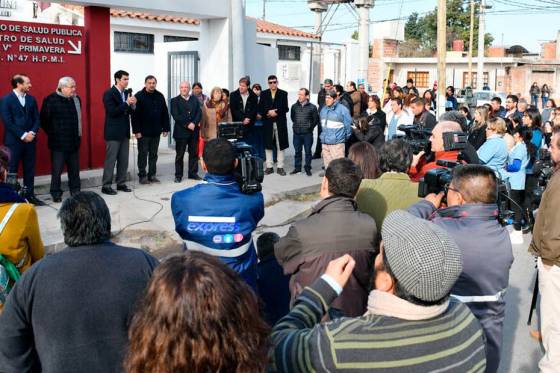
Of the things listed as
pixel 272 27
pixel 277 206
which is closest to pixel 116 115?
pixel 277 206

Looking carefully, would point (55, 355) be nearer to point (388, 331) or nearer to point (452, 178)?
point (388, 331)

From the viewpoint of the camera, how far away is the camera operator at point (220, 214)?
3697 millimetres

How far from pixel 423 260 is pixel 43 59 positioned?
8989mm

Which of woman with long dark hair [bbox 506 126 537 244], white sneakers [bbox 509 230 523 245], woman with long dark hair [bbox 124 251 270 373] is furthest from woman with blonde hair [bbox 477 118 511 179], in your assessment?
woman with long dark hair [bbox 124 251 270 373]

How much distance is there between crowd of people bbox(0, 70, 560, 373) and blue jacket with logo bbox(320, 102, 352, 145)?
5.02 m

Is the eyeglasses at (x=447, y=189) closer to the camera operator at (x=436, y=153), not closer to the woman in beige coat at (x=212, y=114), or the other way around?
the camera operator at (x=436, y=153)

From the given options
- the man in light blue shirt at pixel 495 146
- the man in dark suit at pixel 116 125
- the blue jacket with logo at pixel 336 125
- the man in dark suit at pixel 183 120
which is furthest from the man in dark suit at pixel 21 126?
the man in light blue shirt at pixel 495 146

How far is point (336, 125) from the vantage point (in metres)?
10.9

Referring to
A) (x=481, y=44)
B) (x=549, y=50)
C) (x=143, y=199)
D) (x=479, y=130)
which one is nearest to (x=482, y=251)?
(x=479, y=130)

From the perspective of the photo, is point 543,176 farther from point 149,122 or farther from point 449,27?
point 449,27

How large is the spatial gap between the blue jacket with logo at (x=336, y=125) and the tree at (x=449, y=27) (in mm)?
46986

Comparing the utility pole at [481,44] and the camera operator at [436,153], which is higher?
the utility pole at [481,44]

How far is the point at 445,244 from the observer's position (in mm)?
2080

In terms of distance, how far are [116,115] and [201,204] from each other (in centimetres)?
619
